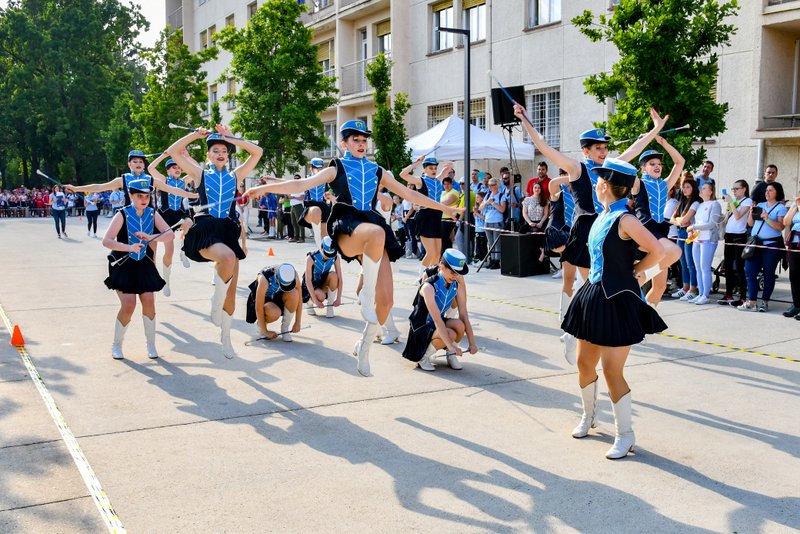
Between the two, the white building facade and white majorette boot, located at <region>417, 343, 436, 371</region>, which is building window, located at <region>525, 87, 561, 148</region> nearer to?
the white building facade

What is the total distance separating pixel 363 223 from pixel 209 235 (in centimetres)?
186

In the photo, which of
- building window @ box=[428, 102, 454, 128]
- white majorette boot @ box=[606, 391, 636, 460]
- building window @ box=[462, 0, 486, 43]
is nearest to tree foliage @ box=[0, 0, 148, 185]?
building window @ box=[428, 102, 454, 128]

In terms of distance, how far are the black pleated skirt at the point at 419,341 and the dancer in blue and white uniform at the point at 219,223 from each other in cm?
180

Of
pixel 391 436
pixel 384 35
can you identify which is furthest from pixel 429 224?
pixel 384 35

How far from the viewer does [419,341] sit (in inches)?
302

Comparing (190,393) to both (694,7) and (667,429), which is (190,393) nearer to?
(667,429)

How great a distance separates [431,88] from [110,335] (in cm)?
1795

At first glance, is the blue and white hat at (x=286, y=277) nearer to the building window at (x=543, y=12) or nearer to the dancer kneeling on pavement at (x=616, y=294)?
the dancer kneeling on pavement at (x=616, y=294)

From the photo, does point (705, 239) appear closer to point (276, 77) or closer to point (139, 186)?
point (139, 186)

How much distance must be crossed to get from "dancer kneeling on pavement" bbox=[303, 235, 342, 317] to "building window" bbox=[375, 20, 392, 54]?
19160 millimetres

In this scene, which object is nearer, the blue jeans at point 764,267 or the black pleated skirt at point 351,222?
the black pleated skirt at point 351,222

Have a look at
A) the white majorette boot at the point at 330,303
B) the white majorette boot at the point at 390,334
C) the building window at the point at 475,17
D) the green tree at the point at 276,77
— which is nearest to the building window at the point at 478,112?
the building window at the point at 475,17

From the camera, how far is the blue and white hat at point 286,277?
8.87 m

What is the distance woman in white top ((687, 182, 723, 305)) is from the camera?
1181 cm
